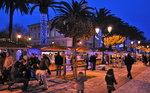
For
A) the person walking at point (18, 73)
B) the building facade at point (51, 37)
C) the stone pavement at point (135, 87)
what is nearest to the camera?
the person walking at point (18, 73)

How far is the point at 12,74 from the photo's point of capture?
25.6 feet

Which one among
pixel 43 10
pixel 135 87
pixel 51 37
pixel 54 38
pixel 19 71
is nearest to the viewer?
pixel 19 71

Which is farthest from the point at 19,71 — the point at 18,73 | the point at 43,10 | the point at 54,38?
the point at 54,38

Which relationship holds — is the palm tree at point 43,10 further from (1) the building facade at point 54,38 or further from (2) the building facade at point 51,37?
(2) the building facade at point 51,37

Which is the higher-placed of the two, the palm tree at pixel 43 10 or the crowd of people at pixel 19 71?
the palm tree at pixel 43 10

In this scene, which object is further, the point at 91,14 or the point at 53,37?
the point at 53,37

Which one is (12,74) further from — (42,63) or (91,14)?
(91,14)

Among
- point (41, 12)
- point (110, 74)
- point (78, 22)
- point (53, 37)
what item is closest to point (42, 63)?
point (110, 74)

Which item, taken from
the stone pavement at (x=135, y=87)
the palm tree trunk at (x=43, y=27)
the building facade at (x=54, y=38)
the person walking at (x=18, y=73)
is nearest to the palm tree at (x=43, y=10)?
the palm tree trunk at (x=43, y=27)

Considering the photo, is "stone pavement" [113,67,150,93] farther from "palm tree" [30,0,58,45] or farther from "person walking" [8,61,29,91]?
"palm tree" [30,0,58,45]

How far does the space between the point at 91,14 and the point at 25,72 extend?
1689cm

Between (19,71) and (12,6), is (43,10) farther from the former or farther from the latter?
(19,71)

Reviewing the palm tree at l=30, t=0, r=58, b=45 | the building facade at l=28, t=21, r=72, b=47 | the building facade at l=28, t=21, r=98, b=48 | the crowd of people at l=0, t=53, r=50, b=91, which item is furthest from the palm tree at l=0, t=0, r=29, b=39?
the building facade at l=28, t=21, r=72, b=47

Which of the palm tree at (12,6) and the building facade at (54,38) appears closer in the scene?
the palm tree at (12,6)
